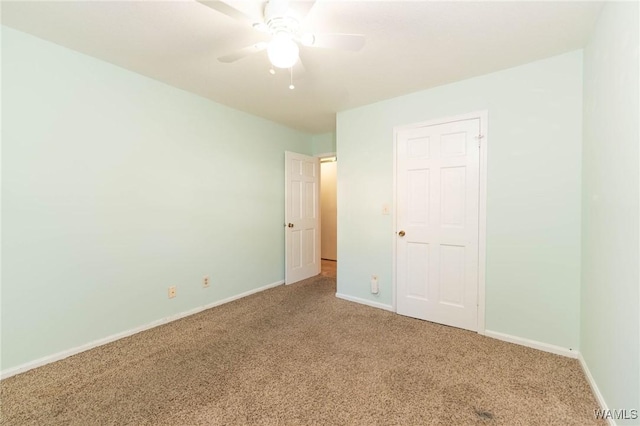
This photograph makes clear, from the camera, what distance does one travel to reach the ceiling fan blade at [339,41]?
56.7 inches

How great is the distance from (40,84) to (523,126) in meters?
3.77

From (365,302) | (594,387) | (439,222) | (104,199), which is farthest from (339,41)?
(365,302)

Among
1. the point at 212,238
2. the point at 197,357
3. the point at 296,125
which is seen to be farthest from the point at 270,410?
the point at 296,125

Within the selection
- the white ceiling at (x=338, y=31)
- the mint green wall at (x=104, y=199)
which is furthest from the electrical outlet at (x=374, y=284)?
the white ceiling at (x=338, y=31)

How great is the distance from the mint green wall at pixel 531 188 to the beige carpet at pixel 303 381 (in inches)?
12.9

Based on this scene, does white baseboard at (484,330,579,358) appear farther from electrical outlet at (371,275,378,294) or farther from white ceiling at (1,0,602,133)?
white ceiling at (1,0,602,133)

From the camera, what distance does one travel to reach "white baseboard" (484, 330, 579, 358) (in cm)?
206

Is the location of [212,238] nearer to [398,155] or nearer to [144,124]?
[144,124]

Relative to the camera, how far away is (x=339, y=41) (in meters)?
1.50

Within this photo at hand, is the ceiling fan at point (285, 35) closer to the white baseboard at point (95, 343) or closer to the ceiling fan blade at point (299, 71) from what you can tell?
the ceiling fan blade at point (299, 71)

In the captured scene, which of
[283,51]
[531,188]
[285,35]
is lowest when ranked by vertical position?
[531,188]

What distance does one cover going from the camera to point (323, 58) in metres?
2.15

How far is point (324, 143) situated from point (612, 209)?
11.4ft

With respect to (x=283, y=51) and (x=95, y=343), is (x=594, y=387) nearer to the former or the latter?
(x=283, y=51)
